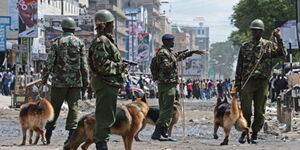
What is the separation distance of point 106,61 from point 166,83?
407 cm

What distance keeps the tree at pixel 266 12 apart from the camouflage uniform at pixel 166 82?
204 feet

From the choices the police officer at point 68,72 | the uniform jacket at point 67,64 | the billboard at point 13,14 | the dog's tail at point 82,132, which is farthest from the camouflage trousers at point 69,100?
the billboard at point 13,14

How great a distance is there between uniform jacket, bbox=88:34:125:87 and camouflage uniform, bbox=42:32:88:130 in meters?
2.37

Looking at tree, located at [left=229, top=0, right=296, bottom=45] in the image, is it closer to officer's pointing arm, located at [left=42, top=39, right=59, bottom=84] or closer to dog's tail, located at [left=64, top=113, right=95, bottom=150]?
officer's pointing arm, located at [left=42, top=39, right=59, bottom=84]

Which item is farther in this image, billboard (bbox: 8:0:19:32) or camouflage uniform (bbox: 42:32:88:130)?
billboard (bbox: 8:0:19:32)

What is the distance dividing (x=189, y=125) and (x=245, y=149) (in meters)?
7.86

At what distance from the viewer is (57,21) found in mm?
64312

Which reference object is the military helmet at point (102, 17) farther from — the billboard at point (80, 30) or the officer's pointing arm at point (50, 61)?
the billboard at point (80, 30)

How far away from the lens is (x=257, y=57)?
39.4ft

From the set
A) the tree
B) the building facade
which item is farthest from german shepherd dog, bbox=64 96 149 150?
the building facade

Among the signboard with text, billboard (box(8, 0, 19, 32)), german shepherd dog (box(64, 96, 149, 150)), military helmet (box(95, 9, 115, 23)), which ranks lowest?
german shepherd dog (box(64, 96, 149, 150))

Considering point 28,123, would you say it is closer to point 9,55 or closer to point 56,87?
point 56,87

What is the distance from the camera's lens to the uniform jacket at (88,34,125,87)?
842 cm

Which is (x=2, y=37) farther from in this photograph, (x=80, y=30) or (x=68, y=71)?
→ (x=68, y=71)
